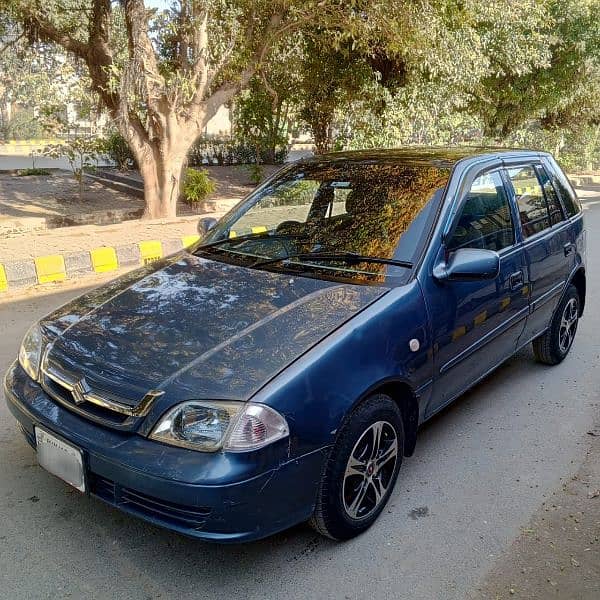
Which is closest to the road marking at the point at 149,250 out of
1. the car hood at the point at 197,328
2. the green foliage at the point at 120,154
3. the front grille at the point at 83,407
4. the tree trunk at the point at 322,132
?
the car hood at the point at 197,328

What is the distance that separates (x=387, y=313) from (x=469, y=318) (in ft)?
2.39

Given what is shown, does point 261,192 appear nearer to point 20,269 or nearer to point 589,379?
point 589,379

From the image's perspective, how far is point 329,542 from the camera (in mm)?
2682

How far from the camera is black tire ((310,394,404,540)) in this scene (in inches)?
97.5

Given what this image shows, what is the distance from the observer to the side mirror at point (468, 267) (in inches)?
118

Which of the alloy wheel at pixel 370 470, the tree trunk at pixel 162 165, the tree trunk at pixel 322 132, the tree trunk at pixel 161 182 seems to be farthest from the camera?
the tree trunk at pixel 322 132

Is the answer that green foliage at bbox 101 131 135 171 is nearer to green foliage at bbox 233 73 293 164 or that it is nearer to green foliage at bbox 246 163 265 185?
green foliage at bbox 233 73 293 164

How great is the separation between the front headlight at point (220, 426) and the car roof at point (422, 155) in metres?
1.99

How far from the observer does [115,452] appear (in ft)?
7.38

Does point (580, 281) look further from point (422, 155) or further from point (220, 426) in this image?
point (220, 426)

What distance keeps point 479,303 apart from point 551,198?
1.57 m

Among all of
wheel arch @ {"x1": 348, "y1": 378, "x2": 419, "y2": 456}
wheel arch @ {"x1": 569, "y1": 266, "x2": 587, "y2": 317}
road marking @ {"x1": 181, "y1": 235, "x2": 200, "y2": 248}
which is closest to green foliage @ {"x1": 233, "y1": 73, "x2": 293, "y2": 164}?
road marking @ {"x1": 181, "y1": 235, "x2": 200, "y2": 248}

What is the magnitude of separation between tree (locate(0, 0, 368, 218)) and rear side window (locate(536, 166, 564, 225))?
260 inches

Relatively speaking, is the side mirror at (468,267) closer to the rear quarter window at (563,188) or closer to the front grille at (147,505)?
the front grille at (147,505)
